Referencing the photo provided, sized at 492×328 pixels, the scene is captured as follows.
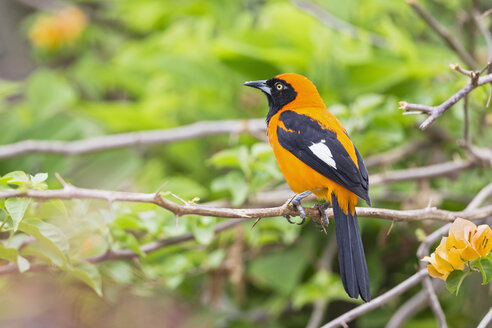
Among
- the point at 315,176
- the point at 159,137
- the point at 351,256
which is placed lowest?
the point at 159,137

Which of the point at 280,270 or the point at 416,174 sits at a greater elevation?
the point at 416,174

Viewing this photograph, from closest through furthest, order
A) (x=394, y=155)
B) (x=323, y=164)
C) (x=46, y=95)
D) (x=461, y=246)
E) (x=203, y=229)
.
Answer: (x=461, y=246), (x=323, y=164), (x=203, y=229), (x=394, y=155), (x=46, y=95)

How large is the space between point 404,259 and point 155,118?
6.72ft

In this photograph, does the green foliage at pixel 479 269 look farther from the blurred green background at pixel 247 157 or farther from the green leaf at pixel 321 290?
the green leaf at pixel 321 290

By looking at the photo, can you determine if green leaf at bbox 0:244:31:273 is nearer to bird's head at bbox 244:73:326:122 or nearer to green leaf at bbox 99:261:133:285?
green leaf at bbox 99:261:133:285

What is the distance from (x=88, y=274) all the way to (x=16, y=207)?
538mm

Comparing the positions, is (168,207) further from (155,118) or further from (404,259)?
(155,118)

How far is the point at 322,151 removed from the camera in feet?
7.60

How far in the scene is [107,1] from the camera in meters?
7.09

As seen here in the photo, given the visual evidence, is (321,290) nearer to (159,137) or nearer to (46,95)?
(159,137)

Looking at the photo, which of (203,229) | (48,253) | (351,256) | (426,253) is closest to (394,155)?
(426,253)

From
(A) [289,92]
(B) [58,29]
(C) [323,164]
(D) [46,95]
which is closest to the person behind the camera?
(C) [323,164]

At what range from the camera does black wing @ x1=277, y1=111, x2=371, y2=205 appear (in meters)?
2.21

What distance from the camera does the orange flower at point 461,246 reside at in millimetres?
1732
